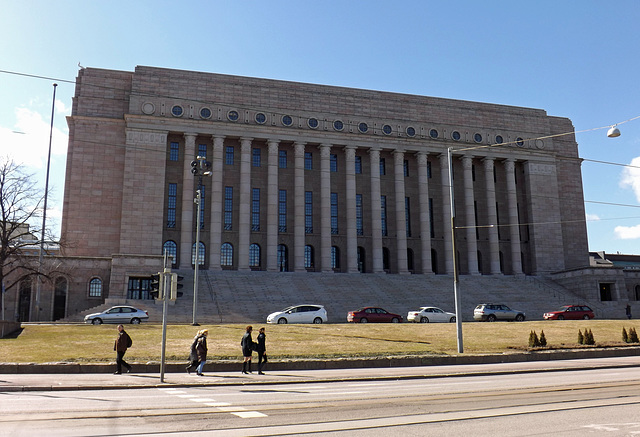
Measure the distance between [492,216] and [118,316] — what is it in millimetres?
47206

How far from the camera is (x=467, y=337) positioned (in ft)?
101

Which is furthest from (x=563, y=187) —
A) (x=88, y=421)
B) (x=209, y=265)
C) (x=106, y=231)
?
(x=88, y=421)

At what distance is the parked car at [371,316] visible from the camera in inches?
1619

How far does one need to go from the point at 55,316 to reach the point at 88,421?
42.2 m

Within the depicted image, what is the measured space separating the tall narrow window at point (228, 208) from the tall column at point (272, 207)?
4.70m

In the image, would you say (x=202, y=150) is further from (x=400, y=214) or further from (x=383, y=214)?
(x=400, y=214)

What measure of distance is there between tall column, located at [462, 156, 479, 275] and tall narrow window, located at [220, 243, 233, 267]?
90.8 ft

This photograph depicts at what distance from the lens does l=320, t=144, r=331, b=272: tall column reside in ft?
205

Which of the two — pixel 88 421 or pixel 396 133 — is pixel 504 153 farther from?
pixel 88 421

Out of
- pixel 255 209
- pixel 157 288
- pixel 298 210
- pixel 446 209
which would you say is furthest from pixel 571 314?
pixel 157 288

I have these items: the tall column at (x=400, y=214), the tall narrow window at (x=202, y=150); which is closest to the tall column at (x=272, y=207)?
the tall narrow window at (x=202, y=150)

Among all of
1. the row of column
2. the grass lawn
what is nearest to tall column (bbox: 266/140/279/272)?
the row of column

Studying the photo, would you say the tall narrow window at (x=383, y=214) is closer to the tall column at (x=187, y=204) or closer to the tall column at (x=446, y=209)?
the tall column at (x=446, y=209)

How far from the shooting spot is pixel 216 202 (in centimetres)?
5984
